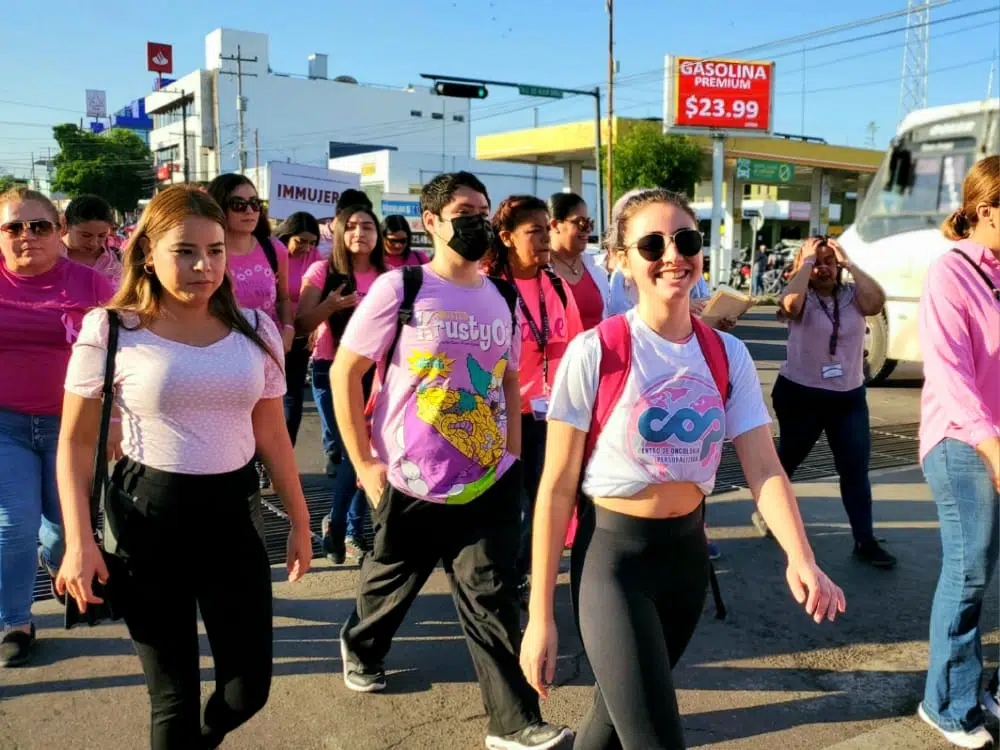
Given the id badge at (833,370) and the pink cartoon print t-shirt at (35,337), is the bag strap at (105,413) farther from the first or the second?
the id badge at (833,370)

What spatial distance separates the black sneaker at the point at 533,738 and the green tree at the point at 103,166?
6632 cm

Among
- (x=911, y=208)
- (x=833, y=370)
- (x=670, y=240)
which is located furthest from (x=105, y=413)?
(x=911, y=208)

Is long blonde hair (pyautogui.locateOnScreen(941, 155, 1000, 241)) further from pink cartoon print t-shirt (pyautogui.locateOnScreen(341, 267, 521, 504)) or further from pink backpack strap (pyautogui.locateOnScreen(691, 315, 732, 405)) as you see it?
pink cartoon print t-shirt (pyautogui.locateOnScreen(341, 267, 521, 504))

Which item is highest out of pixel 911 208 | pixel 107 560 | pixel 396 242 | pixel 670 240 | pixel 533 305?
pixel 911 208

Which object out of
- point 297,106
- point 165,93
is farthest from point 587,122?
point 165,93

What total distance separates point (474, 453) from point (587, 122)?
102 ft

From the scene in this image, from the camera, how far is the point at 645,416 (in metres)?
2.34

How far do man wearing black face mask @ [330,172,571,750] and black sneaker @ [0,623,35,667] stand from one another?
1.65 m

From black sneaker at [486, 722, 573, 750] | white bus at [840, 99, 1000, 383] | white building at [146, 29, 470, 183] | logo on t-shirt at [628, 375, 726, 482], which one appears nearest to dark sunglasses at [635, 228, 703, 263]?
logo on t-shirt at [628, 375, 726, 482]

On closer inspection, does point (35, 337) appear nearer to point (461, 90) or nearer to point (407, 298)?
point (407, 298)

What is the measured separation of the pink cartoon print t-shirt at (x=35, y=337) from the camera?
3.82 metres

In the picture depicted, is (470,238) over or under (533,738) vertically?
over

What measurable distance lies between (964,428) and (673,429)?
3.89ft

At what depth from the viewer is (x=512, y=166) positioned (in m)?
63.6
